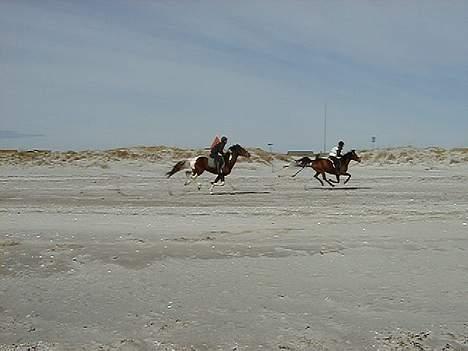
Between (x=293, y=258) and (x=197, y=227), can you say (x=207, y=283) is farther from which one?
(x=197, y=227)

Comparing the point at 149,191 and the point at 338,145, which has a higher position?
the point at 338,145

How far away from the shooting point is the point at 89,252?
9.00 m

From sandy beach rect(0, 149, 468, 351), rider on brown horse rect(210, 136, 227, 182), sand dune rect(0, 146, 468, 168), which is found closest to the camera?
sandy beach rect(0, 149, 468, 351)

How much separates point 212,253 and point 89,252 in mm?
1941

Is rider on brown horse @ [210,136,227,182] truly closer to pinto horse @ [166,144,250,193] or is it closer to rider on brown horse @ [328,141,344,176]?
Answer: pinto horse @ [166,144,250,193]

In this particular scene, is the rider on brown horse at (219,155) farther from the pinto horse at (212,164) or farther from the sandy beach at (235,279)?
the sandy beach at (235,279)

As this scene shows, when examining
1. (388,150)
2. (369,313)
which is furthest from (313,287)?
(388,150)

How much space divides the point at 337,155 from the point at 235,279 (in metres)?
17.0

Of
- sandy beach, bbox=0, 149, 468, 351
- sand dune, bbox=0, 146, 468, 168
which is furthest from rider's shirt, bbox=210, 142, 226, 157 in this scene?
sand dune, bbox=0, 146, 468, 168

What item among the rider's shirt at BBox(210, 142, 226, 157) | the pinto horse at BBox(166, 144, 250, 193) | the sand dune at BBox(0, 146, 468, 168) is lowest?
the sand dune at BBox(0, 146, 468, 168)

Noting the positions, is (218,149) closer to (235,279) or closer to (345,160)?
(345,160)

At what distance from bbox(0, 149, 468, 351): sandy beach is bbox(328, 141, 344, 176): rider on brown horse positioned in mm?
8652

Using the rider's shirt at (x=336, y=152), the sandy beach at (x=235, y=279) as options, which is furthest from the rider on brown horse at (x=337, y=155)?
the sandy beach at (x=235, y=279)

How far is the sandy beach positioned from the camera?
5539 mm
